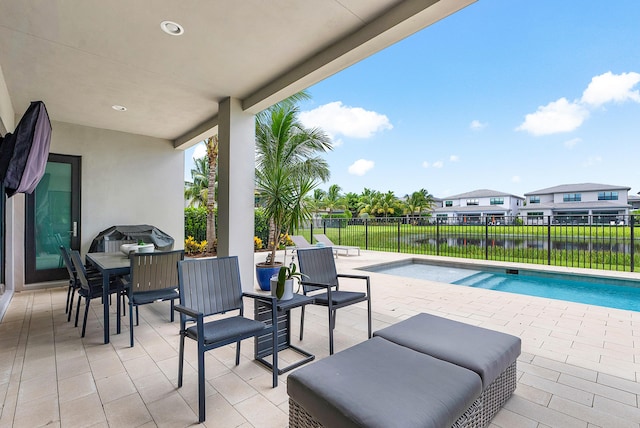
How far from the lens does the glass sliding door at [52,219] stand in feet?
17.3

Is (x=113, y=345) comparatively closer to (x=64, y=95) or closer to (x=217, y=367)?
(x=217, y=367)

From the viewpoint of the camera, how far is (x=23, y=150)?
2793 mm

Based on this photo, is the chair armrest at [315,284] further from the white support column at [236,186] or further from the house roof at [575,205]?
the house roof at [575,205]

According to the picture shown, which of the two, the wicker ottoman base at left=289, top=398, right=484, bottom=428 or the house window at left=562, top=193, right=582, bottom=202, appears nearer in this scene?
the wicker ottoman base at left=289, top=398, right=484, bottom=428

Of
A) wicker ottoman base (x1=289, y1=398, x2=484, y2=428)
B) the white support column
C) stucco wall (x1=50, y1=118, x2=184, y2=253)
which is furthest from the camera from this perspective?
stucco wall (x1=50, y1=118, x2=184, y2=253)

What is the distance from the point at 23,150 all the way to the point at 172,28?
1773 millimetres

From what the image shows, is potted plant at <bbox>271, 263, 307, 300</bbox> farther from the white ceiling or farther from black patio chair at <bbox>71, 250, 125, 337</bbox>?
the white ceiling

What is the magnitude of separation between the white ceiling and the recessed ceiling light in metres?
0.06

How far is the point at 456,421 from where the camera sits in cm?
140

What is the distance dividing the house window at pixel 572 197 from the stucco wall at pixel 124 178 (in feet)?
124

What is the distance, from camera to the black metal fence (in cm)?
625

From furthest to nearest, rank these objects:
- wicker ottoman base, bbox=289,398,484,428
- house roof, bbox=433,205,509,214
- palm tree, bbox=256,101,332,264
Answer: house roof, bbox=433,205,509,214 < palm tree, bbox=256,101,332,264 < wicker ottoman base, bbox=289,398,484,428

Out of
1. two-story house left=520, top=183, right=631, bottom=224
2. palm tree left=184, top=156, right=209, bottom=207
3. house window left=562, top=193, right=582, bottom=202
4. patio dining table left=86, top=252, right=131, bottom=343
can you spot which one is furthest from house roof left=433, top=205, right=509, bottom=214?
patio dining table left=86, top=252, right=131, bottom=343

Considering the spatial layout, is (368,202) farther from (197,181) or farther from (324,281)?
(324,281)
